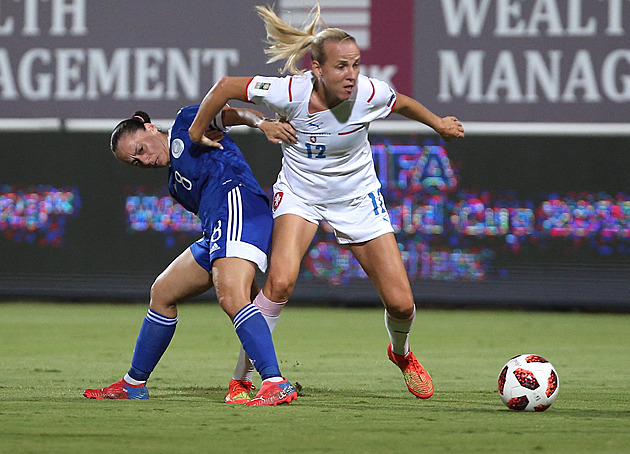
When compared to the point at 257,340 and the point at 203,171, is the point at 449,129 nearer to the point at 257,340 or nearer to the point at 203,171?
the point at 203,171

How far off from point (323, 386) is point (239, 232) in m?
1.35

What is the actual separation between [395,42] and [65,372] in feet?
18.8

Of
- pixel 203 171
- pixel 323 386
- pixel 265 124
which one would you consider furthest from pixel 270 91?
pixel 323 386

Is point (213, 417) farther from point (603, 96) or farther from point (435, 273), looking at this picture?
point (603, 96)

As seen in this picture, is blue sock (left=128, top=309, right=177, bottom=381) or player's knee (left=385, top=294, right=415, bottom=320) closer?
blue sock (left=128, top=309, right=177, bottom=381)

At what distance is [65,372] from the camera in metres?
6.41

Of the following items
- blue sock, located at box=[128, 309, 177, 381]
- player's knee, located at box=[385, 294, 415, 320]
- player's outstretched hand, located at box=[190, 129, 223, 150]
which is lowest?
blue sock, located at box=[128, 309, 177, 381]

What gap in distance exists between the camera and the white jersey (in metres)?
5.02

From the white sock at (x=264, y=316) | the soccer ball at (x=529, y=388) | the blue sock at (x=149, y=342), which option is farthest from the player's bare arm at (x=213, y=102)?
the soccer ball at (x=529, y=388)

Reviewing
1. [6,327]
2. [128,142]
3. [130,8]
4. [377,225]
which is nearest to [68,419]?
[128,142]

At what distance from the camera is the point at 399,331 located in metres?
5.50

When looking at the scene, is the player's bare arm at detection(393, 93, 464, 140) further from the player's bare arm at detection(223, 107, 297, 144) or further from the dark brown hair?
the dark brown hair

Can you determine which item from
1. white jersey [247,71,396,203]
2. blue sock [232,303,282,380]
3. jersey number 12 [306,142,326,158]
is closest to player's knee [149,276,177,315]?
blue sock [232,303,282,380]

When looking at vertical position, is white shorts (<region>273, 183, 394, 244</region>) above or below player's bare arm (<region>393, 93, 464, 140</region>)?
below
